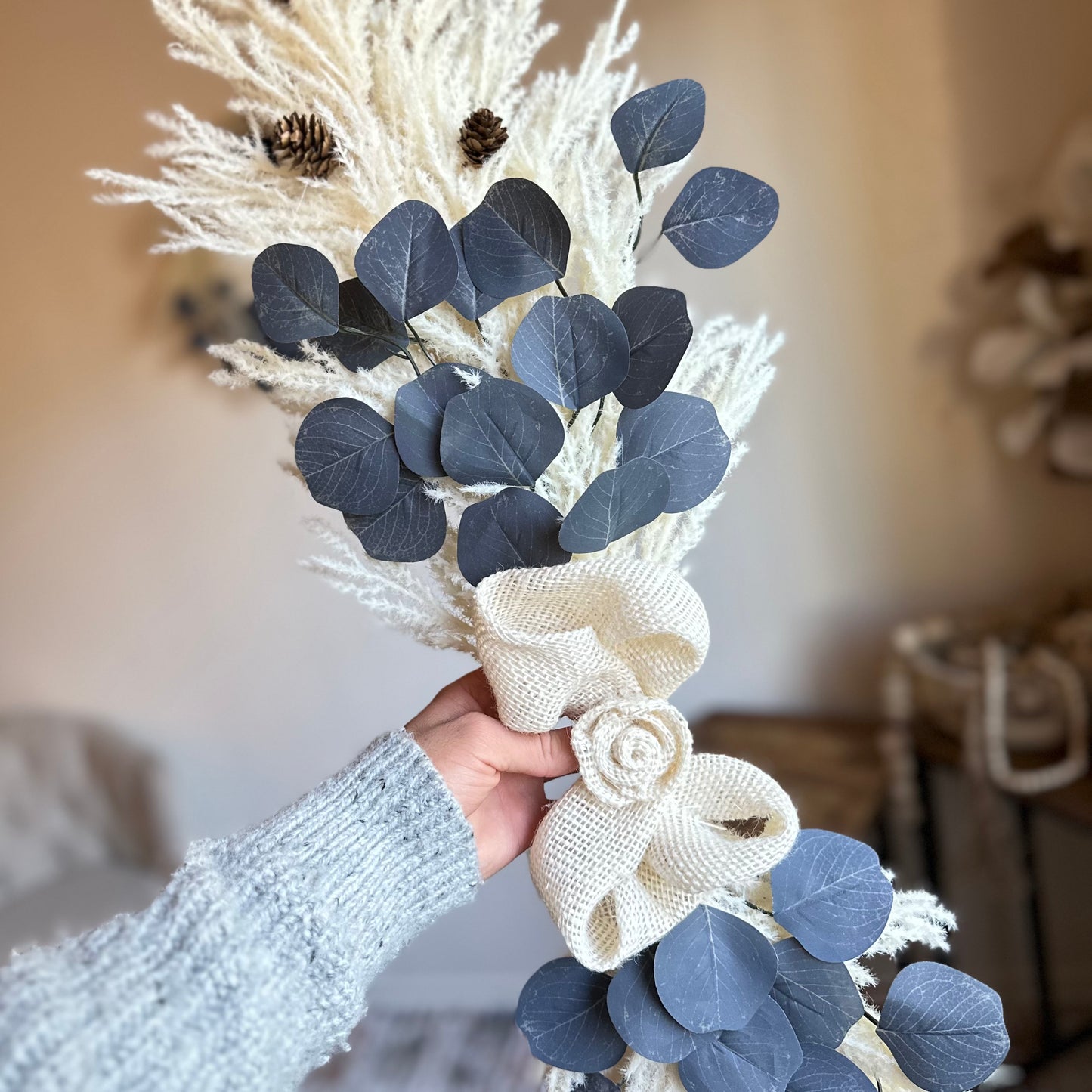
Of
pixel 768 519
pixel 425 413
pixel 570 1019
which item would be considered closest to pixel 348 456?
pixel 425 413

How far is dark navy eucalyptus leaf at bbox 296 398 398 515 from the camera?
1.48ft

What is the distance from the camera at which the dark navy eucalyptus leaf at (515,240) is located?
0.45m

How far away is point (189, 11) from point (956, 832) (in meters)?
1.74

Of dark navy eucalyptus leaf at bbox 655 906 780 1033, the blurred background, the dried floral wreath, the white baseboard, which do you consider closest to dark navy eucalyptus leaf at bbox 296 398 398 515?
the dried floral wreath

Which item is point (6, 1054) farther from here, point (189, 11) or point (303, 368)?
point (189, 11)

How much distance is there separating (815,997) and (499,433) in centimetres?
35

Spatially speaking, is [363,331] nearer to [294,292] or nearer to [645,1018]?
[294,292]

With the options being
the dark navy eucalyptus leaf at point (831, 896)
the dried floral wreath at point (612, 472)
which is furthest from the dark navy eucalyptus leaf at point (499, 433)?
the dark navy eucalyptus leaf at point (831, 896)

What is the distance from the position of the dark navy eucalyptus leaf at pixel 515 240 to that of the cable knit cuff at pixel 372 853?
10.2 inches

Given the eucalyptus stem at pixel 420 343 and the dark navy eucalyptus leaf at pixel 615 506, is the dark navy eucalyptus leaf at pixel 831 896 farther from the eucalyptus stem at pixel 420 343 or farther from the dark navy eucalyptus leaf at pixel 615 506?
the eucalyptus stem at pixel 420 343

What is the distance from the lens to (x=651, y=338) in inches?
18.0

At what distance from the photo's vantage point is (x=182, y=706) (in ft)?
6.33

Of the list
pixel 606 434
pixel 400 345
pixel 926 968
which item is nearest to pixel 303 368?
pixel 400 345

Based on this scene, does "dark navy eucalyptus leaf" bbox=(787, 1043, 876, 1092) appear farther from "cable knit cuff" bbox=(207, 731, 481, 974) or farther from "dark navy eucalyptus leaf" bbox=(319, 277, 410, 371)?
"dark navy eucalyptus leaf" bbox=(319, 277, 410, 371)
